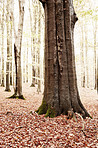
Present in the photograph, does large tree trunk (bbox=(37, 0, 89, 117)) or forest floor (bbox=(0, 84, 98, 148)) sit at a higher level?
large tree trunk (bbox=(37, 0, 89, 117))

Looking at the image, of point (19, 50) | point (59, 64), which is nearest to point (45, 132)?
point (59, 64)

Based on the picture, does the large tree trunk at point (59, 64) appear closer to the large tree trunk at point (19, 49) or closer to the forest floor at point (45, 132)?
the forest floor at point (45, 132)

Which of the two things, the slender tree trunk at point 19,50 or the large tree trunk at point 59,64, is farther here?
the slender tree trunk at point 19,50

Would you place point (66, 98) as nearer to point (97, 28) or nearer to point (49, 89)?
point (49, 89)

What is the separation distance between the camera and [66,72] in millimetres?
5031

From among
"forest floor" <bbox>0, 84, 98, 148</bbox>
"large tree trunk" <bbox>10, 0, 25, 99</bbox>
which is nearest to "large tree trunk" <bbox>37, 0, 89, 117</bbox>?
"forest floor" <bbox>0, 84, 98, 148</bbox>

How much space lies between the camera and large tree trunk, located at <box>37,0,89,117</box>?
4967mm

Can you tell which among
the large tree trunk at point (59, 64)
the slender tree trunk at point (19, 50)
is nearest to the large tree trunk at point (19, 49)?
the slender tree trunk at point (19, 50)

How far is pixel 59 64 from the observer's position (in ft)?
16.3

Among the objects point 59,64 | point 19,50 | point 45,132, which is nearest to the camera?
point 45,132

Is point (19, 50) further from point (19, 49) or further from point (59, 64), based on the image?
point (59, 64)

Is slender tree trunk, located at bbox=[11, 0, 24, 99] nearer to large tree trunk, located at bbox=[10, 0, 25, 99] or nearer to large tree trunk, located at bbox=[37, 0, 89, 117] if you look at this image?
large tree trunk, located at bbox=[10, 0, 25, 99]

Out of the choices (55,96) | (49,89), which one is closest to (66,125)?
(55,96)

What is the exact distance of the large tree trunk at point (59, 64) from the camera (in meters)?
4.97
